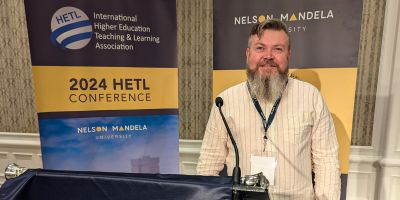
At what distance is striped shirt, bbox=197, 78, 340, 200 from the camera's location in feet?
4.64

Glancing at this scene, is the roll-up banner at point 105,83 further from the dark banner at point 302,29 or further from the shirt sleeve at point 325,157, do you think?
the shirt sleeve at point 325,157

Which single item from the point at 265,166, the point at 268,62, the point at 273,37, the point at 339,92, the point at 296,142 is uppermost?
the point at 273,37

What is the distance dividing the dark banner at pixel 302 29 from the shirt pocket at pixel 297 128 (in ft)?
2.10

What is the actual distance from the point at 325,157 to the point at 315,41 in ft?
2.84

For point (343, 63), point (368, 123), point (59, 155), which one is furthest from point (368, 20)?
point (59, 155)

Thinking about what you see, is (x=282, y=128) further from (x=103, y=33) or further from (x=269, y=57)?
(x=103, y=33)

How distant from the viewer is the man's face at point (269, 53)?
1418mm

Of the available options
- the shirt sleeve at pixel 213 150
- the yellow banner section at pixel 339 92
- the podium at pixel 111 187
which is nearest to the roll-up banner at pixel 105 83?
the shirt sleeve at pixel 213 150

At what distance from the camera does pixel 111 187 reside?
25.3 inches

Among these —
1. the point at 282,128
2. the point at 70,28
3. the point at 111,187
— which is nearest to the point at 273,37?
the point at 282,128

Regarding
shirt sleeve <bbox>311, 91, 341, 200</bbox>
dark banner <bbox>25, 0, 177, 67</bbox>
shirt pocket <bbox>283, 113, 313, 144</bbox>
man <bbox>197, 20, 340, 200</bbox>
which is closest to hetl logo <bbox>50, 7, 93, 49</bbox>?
dark banner <bbox>25, 0, 177, 67</bbox>

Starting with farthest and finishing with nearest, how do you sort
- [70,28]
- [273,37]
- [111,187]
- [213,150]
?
[70,28] → [213,150] → [273,37] → [111,187]

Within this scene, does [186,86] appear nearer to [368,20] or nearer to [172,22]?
[172,22]

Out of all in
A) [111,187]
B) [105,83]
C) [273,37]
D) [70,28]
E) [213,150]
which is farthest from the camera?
[105,83]
